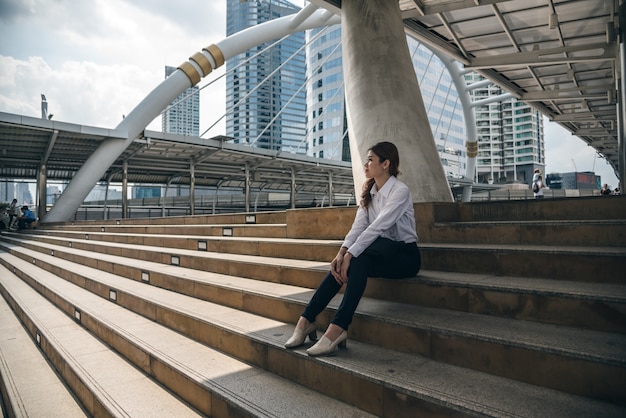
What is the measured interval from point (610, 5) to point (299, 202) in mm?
28570

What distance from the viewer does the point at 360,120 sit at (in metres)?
5.64

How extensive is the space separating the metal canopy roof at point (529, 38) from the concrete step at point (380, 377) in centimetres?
596

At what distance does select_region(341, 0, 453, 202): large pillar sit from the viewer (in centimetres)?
520

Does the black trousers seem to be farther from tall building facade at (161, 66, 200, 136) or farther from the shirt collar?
tall building facade at (161, 66, 200, 136)

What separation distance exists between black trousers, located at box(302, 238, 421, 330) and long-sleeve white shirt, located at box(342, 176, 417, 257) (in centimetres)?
6

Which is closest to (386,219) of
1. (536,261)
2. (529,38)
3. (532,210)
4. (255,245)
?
(536,261)

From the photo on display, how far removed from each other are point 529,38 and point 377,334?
11.9 m

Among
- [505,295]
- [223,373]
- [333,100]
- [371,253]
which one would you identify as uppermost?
[333,100]

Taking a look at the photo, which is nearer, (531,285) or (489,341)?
(489,341)

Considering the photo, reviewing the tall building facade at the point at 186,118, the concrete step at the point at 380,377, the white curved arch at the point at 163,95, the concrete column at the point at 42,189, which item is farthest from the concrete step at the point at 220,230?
the tall building facade at the point at 186,118

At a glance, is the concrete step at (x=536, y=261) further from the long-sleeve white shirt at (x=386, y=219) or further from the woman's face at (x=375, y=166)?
the woman's face at (x=375, y=166)

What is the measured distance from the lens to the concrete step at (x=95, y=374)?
253 cm

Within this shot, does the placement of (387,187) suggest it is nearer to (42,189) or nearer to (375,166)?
(375,166)

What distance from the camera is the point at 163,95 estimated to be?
51.0ft
